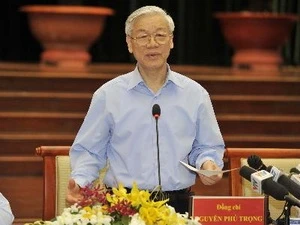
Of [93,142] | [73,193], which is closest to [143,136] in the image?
[93,142]

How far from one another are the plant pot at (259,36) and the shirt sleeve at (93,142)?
7524 millimetres

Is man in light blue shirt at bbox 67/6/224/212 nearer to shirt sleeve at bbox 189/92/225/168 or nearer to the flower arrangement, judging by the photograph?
shirt sleeve at bbox 189/92/225/168

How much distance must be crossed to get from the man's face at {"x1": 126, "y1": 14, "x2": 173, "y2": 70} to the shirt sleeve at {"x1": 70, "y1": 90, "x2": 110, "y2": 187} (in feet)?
0.78

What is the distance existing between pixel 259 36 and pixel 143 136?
305 inches

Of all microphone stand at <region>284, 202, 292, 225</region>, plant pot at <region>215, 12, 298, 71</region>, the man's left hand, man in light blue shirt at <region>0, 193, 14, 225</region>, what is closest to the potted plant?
plant pot at <region>215, 12, 298, 71</region>

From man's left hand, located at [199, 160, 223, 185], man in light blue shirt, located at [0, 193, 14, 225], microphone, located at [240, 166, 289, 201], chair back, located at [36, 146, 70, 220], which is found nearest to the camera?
microphone, located at [240, 166, 289, 201]

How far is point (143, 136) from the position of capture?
423 centimetres

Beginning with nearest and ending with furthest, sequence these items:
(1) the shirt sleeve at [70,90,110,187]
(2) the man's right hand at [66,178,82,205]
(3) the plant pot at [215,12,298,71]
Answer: (2) the man's right hand at [66,178,82,205] < (1) the shirt sleeve at [70,90,110,187] < (3) the plant pot at [215,12,298,71]

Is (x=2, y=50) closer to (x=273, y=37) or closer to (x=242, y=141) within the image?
(x=273, y=37)

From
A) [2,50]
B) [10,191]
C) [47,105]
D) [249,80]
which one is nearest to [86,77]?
[47,105]

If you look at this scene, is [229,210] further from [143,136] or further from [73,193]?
[143,136]

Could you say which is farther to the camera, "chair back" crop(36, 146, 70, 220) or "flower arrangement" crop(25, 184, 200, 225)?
"chair back" crop(36, 146, 70, 220)

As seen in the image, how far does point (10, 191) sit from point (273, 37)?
15.7 feet

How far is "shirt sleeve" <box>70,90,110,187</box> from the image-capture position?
416 cm
